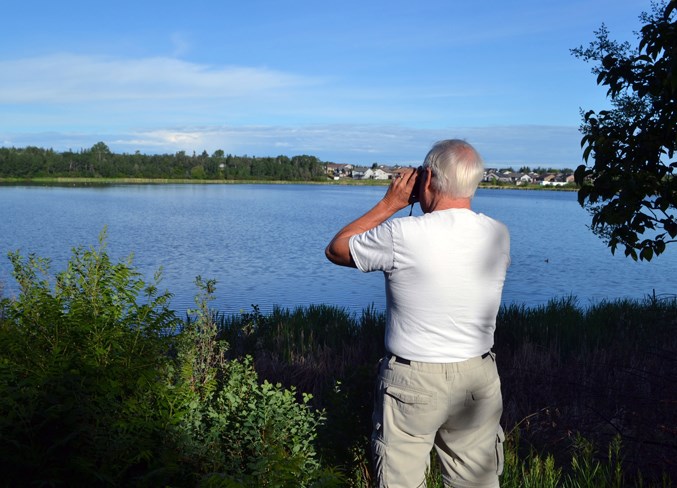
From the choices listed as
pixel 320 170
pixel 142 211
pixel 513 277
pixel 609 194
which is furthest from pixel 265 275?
pixel 320 170

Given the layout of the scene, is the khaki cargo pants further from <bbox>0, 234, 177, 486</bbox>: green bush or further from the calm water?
the calm water

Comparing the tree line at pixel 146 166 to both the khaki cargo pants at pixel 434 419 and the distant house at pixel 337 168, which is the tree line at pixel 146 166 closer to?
the distant house at pixel 337 168

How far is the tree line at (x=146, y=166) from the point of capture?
106 m

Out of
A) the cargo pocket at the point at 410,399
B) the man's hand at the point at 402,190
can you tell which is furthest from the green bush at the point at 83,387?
the man's hand at the point at 402,190

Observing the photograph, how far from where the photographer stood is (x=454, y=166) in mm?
2551

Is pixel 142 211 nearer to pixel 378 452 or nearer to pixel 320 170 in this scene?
pixel 378 452

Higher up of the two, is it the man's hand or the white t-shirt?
the man's hand

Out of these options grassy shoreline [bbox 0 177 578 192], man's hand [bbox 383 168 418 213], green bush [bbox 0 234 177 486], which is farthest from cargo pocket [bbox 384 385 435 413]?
grassy shoreline [bbox 0 177 578 192]

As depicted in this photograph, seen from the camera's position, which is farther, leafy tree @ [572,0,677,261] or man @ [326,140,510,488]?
leafy tree @ [572,0,677,261]

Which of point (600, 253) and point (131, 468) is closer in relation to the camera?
point (131, 468)

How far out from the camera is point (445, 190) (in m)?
2.60

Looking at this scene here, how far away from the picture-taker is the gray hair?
2.55 m

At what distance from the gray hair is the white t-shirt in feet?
0.29

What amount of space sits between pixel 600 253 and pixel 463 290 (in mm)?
23937
